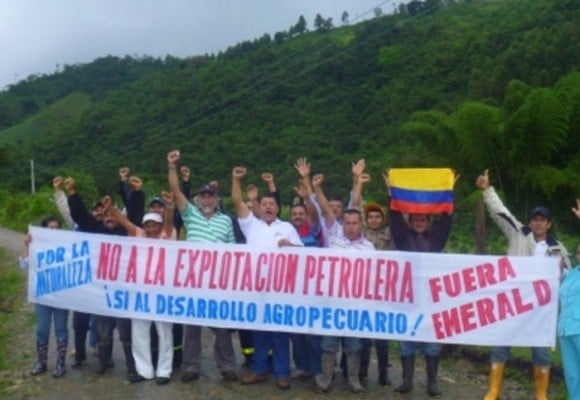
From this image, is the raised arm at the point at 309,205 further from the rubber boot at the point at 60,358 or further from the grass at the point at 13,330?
the grass at the point at 13,330

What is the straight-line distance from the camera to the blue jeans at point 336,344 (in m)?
7.48

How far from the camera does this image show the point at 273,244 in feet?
25.1

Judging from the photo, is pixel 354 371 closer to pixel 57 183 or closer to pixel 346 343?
pixel 346 343

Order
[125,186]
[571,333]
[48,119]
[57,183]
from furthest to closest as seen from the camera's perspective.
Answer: [48,119] → [125,186] → [57,183] → [571,333]

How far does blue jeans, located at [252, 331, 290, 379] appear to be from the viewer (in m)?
7.69

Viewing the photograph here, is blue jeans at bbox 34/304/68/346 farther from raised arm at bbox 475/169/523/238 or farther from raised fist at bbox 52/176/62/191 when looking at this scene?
raised arm at bbox 475/169/523/238

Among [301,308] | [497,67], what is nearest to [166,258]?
[301,308]

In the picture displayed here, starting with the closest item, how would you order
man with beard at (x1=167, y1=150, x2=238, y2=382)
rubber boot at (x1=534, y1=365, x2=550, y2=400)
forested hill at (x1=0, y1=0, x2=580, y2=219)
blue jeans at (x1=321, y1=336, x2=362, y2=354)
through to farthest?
rubber boot at (x1=534, y1=365, x2=550, y2=400)
blue jeans at (x1=321, y1=336, x2=362, y2=354)
man with beard at (x1=167, y1=150, x2=238, y2=382)
forested hill at (x1=0, y1=0, x2=580, y2=219)

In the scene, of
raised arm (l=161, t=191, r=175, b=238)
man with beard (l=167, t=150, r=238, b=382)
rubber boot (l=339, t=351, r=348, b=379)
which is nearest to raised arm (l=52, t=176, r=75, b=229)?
raised arm (l=161, t=191, r=175, b=238)

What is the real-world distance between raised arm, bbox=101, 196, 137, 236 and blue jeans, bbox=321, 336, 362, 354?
2206 millimetres

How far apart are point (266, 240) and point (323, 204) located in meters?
0.64

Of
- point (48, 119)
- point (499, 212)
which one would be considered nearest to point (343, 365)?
point (499, 212)

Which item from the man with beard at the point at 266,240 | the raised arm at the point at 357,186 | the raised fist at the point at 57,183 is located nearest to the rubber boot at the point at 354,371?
the man with beard at the point at 266,240

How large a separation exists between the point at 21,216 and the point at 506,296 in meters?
27.5
